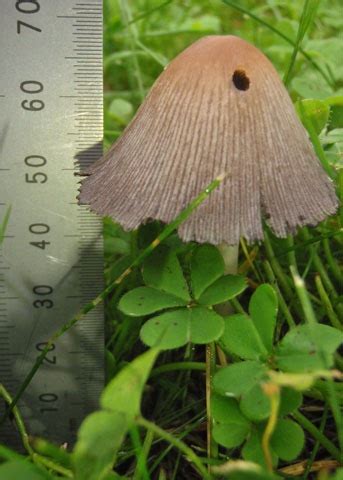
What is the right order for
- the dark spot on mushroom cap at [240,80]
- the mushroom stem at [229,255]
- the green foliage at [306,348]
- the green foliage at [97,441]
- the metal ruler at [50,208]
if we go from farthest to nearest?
the metal ruler at [50,208] → the mushroom stem at [229,255] → the dark spot on mushroom cap at [240,80] → the green foliage at [306,348] → the green foliage at [97,441]

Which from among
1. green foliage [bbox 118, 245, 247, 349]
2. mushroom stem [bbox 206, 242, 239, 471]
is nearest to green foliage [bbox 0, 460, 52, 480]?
green foliage [bbox 118, 245, 247, 349]

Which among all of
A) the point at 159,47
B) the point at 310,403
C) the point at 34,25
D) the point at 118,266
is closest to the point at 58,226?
the point at 118,266

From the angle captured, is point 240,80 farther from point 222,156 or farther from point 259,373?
point 259,373

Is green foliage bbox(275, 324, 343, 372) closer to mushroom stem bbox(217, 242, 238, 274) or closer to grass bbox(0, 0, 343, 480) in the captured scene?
grass bbox(0, 0, 343, 480)

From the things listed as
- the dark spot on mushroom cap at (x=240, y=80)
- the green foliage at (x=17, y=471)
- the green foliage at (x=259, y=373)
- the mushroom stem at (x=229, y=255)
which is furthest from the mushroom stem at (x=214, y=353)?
the green foliage at (x=17, y=471)

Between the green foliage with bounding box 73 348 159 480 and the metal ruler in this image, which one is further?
the metal ruler

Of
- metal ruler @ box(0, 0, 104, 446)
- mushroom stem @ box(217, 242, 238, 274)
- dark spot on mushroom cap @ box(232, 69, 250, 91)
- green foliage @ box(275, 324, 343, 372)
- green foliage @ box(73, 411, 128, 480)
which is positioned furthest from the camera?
metal ruler @ box(0, 0, 104, 446)

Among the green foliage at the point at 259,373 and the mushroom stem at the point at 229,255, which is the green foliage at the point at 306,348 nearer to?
the green foliage at the point at 259,373
